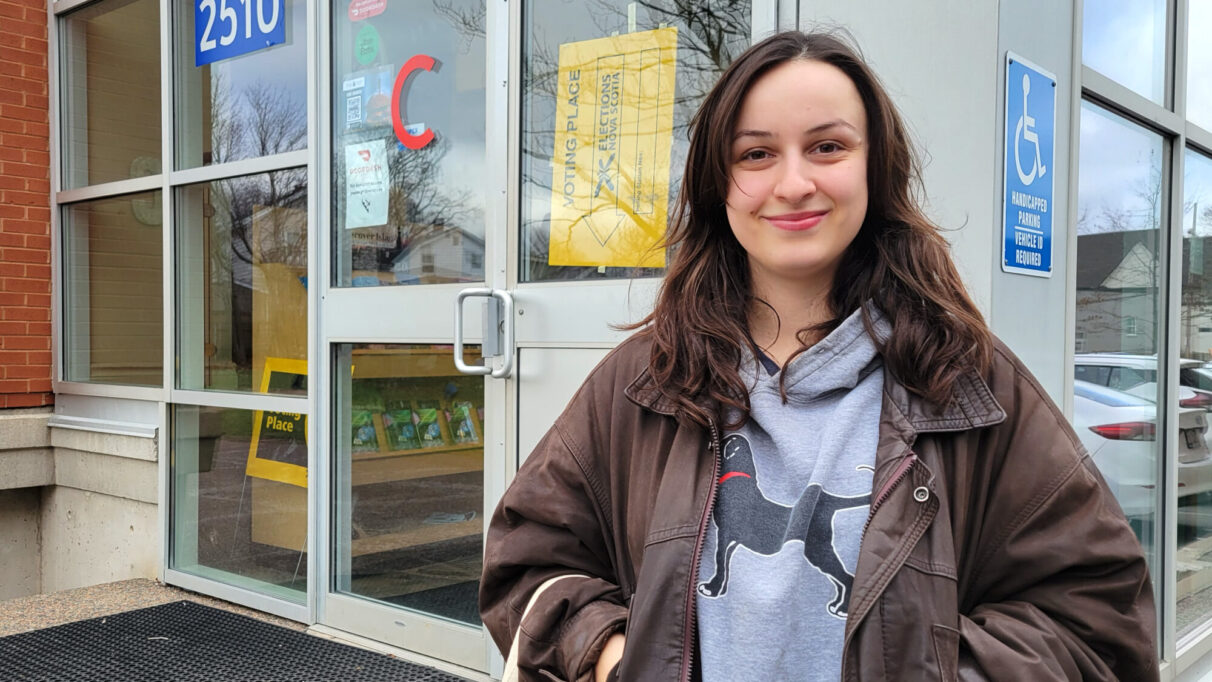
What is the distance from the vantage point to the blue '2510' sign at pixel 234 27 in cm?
427

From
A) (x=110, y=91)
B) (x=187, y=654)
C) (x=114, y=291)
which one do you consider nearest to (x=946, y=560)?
(x=187, y=654)

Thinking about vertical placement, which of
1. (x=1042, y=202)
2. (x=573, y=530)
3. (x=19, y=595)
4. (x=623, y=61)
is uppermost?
(x=623, y=61)

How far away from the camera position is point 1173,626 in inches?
129

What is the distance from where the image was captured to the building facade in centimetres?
263

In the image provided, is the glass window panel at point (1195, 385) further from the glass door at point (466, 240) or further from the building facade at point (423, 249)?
the glass door at point (466, 240)

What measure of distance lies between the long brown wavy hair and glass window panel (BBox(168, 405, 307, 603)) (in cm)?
289

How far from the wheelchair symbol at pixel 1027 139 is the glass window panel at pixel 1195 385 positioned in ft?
Answer: 4.15

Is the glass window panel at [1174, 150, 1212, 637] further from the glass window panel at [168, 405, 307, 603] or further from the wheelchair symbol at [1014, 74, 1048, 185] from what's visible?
the glass window panel at [168, 405, 307, 603]

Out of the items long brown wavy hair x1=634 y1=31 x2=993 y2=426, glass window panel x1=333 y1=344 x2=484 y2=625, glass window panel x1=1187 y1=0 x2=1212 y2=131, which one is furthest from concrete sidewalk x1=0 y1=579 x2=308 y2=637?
glass window panel x1=1187 y1=0 x2=1212 y2=131

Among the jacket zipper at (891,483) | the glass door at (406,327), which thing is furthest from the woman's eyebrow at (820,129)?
the glass door at (406,327)

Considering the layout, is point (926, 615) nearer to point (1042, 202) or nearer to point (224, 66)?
point (1042, 202)

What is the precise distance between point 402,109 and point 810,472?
9.00 feet

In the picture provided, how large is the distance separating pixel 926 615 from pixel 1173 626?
8.30ft

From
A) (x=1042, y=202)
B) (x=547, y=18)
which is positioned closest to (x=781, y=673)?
(x=1042, y=202)
